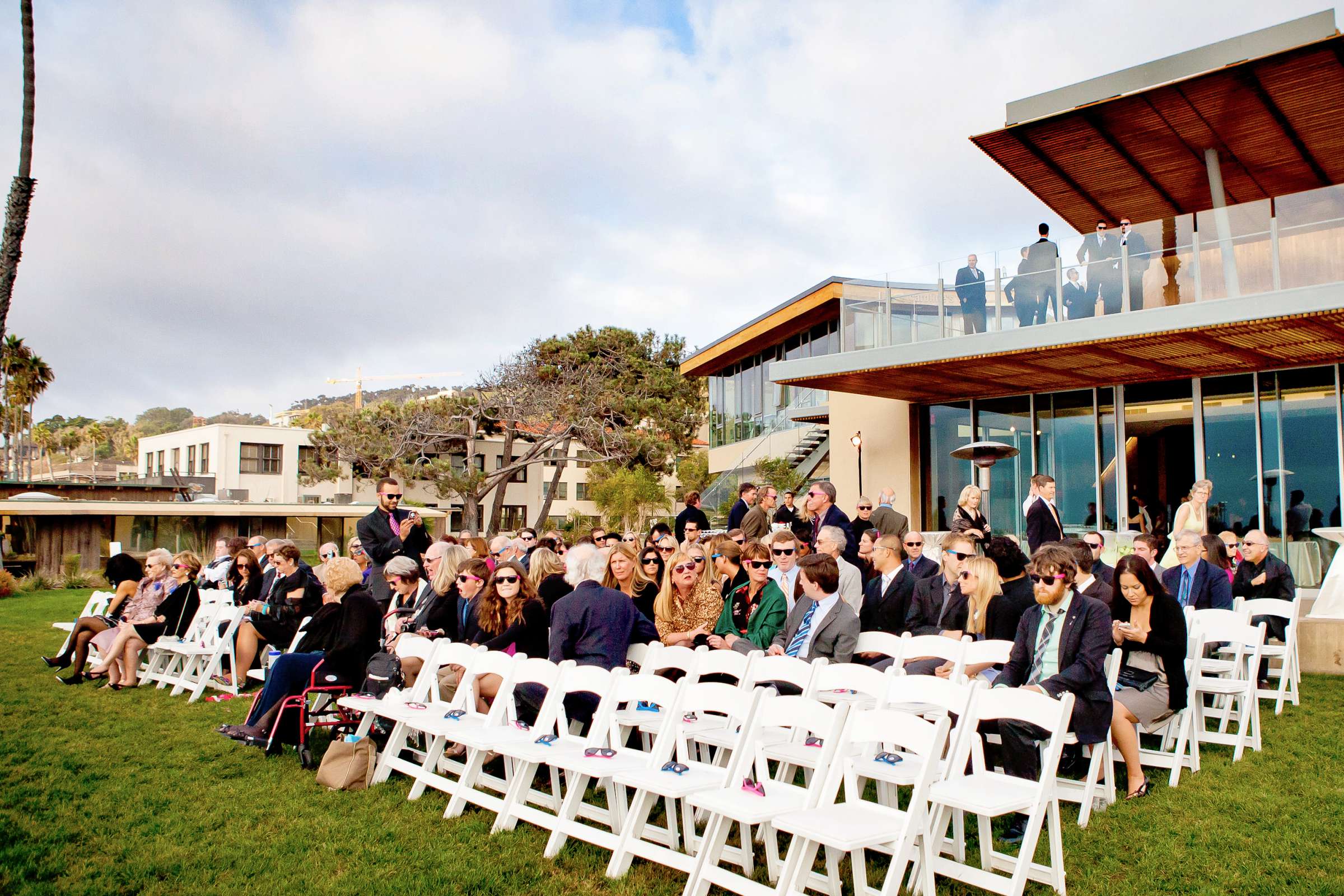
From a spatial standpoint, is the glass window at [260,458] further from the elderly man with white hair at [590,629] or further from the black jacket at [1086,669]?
the black jacket at [1086,669]

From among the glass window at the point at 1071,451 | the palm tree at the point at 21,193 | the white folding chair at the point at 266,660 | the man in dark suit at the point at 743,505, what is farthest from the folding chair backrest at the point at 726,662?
the glass window at the point at 1071,451

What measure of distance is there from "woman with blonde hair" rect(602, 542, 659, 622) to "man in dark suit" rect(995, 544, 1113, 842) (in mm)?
2871

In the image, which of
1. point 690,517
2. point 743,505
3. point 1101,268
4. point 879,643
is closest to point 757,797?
point 879,643

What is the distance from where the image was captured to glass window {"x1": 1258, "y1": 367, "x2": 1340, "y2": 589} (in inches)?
487

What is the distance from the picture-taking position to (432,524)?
40219 millimetres

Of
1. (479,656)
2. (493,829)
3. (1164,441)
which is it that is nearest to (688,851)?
(493,829)

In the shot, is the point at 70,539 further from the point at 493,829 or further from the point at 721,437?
the point at 493,829

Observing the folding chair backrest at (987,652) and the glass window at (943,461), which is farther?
the glass window at (943,461)

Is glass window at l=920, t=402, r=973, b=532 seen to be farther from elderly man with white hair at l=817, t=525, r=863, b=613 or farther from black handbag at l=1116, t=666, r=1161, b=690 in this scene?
black handbag at l=1116, t=666, r=1161, b=690

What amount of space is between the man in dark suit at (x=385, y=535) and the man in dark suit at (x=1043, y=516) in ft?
20.1

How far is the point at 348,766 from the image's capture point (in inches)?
224

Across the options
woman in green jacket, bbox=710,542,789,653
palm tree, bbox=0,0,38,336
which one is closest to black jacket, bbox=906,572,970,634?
woman in green jacket, bbox=710,542,789,653

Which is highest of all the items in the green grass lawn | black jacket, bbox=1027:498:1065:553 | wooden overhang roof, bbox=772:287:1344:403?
wooden overhang roof, bbox=772:287:1344:403

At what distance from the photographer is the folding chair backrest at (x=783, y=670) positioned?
16.1ft
